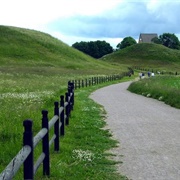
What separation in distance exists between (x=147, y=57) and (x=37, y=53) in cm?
6928

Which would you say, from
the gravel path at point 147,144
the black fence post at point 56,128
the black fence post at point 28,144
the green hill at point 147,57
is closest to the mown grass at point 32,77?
the black fence post at point 56,128

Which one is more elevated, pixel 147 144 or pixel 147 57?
pixel 147 57

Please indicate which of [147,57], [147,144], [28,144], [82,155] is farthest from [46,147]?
[147,57]

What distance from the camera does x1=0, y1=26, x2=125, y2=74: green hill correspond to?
A: 299 feet

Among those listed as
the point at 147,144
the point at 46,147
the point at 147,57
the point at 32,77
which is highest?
the point at 147,57

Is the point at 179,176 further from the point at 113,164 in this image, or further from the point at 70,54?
the point at 70,54

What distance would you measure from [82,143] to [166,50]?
536 ft

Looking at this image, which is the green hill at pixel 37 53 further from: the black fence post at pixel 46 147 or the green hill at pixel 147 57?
the black fence post at pixel 46 147

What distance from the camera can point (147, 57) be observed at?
6398 inches

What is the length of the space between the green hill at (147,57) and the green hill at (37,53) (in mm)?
40707

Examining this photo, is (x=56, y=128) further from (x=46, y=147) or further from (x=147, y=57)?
(x=147, y=57)

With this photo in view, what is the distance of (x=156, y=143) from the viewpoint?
10258mm

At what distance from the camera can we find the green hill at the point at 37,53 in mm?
91037

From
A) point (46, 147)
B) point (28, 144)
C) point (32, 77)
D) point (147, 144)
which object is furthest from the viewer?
point (32, 77)
